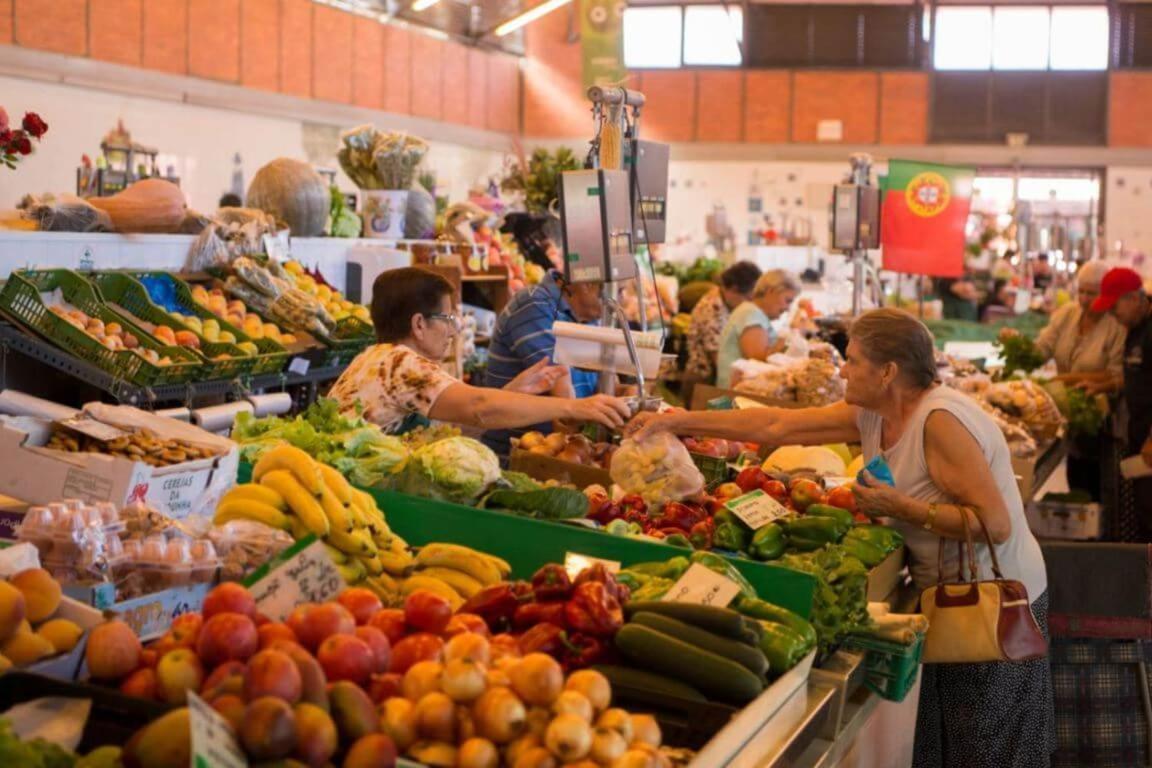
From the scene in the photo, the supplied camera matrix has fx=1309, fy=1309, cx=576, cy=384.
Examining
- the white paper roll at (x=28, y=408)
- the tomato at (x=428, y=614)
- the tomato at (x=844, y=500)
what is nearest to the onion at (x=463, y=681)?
A: the tomato at (x=428, y=614)

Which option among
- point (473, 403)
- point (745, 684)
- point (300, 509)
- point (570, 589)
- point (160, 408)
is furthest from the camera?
point (160, 408)

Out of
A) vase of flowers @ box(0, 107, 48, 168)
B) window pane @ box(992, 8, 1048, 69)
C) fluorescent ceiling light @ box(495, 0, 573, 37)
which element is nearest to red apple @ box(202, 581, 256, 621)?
vase of flowers @ box(0, 107, 48, 168)

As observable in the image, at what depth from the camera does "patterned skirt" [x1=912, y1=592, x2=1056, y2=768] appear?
11.5 feet

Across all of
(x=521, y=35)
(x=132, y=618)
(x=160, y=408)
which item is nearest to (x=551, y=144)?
(x=521, y=35)

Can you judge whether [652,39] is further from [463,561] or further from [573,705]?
[573,705]

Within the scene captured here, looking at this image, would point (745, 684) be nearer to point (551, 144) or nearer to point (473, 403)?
point (473, 403)

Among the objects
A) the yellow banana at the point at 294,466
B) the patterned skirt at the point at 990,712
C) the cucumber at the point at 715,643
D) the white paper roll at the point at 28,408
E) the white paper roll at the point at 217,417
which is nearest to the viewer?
the cucumber at the point at 715,643

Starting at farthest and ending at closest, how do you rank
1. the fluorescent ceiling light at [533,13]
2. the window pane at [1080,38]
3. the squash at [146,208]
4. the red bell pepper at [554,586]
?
the window pane at [1080,38] → the fluorescent ceiling light at [533,13] → the squash at [146,208] → the red bell pepper at [554,586]

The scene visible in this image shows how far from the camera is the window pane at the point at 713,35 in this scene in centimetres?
2116

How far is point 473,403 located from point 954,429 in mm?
1313

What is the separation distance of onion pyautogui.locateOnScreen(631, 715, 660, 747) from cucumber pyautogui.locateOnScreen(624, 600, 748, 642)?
34cm

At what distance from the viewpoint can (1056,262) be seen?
19938mm

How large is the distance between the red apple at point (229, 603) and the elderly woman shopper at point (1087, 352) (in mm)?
6360

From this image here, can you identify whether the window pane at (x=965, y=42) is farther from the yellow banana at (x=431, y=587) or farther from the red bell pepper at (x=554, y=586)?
the red bell pepper at (x=554, y=586)
